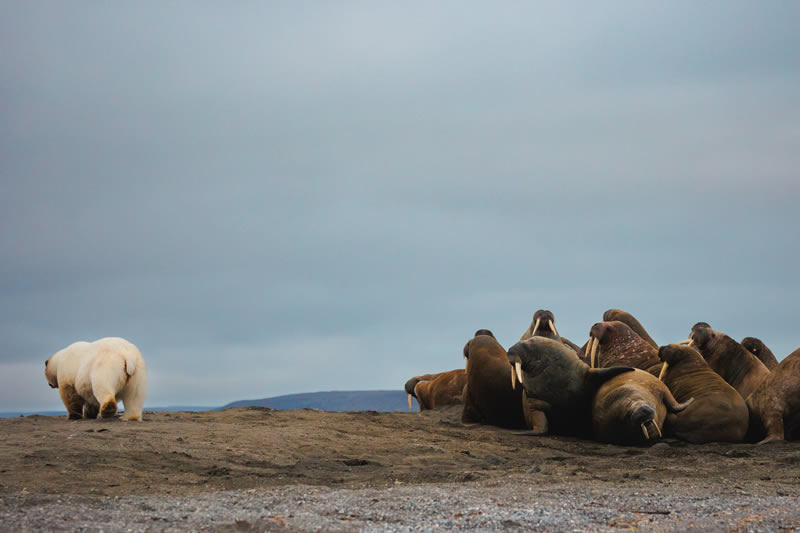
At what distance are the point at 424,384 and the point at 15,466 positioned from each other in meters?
11.7

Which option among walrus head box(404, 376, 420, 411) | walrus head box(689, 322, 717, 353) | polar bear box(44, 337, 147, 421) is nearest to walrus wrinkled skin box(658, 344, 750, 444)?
walrus head box(689, 322, 717, 353)

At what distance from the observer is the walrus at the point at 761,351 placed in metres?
13.6

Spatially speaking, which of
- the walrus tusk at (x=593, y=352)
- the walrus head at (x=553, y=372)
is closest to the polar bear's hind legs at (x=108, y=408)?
the walrus head at (x=553, y=372)

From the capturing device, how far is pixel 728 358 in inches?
494

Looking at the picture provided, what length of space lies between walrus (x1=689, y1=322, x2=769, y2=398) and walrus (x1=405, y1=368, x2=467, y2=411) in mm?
4868

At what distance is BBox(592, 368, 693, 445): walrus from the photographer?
10281mm

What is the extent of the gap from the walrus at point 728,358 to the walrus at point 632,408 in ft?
6.27

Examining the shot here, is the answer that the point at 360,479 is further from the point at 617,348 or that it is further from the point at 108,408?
the point at 617,348

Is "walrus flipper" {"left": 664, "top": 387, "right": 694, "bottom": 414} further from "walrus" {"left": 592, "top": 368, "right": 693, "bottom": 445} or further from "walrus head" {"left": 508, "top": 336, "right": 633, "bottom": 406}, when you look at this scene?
"walrus head" {"left": 508, "top": 336, "right": 633, "bottom": 406}

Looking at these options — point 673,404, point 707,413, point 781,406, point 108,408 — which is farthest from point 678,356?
point 108,408

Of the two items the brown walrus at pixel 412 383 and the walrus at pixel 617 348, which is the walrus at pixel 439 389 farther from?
the walrus at pixel 617 348

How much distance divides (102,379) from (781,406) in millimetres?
8452

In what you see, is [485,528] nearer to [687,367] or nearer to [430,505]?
[430,505]

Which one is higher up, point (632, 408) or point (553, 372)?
point (553, 372)
